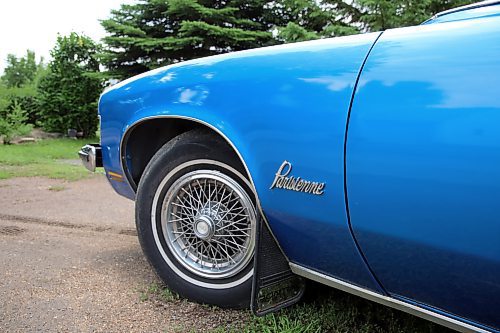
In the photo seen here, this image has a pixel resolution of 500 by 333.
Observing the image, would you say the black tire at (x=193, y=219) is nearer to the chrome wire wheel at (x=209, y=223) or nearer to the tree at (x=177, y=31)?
the chrome wire wheel at (x=209, y=223)

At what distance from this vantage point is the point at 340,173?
5.03ft

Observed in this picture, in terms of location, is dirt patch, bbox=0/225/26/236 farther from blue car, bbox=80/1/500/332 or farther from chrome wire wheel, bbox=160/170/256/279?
chrome wire wheel, bbox=160/170/256/279

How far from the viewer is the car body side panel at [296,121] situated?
157 cm

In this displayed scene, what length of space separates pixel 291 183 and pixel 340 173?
23 centimetres

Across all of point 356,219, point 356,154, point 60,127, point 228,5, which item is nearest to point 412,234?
point 356,219

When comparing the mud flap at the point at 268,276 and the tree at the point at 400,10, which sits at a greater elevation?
the tree at the point at 400,10

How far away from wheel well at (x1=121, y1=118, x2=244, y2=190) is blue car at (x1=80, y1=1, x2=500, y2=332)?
97mm

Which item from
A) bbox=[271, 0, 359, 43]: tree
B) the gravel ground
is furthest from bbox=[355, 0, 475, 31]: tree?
the gravel ground

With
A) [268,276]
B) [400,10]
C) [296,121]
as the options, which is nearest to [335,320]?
[268,276]

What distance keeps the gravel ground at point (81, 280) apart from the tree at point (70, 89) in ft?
42.6

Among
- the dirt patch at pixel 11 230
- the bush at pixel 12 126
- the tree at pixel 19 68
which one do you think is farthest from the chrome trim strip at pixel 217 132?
the tree at pixel 19 68

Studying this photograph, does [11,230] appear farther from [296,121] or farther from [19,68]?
[19,68]

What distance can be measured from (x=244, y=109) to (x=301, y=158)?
36 centimetres

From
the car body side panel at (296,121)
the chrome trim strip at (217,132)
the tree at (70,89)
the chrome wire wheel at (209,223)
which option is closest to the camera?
the car body side panel at (296,121)
